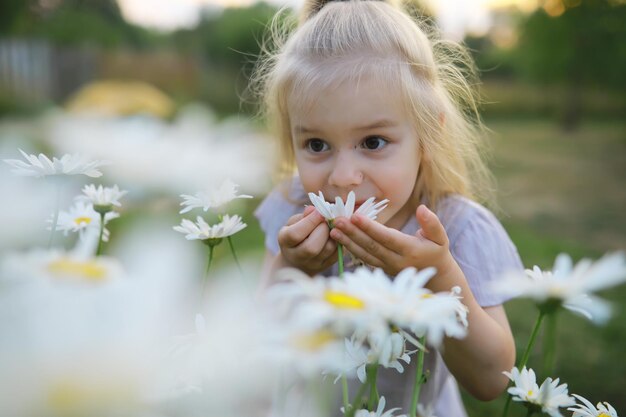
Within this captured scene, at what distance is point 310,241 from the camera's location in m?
0.75

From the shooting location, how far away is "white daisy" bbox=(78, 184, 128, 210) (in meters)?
0.63

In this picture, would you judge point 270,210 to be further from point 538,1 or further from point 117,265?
point 538,1

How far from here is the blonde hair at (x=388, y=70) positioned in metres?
1.00

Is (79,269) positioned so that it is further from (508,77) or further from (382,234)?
(508,77)

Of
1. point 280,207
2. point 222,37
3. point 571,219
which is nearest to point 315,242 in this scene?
point 280,207

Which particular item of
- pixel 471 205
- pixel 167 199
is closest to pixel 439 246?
pixel 167 199

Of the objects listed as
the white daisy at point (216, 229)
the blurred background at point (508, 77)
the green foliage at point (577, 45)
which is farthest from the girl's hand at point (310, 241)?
the green foliage at point (577, 45)

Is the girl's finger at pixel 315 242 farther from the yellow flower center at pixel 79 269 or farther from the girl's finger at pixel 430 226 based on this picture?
the yellow flower center at pixel 79 269

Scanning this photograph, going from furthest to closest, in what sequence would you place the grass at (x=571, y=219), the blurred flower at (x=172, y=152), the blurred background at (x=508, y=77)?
the blurred background at (x=508, y=77) < the grass at (x=571, y=219) < the blurred flower at (x=172, y=152)

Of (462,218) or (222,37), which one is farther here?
(222,37)

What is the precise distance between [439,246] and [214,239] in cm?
23

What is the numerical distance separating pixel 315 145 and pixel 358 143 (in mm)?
77

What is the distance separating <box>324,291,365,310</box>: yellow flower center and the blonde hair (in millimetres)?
656

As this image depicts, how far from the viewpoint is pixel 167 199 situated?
425 mm
